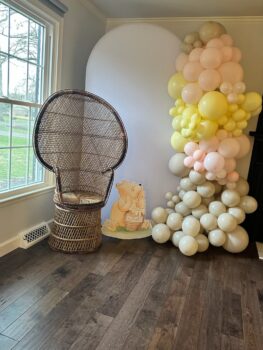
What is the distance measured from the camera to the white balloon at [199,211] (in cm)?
267

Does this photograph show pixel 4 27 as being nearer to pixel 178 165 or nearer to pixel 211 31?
pixel 211 31

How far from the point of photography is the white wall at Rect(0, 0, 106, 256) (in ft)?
7.70

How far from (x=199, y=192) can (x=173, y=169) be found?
13.2 inches

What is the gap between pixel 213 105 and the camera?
2.30m

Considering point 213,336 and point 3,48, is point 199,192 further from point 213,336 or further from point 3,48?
point 3,48

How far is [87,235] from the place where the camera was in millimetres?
2473

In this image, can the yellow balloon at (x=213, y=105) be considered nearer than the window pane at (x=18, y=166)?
Yes

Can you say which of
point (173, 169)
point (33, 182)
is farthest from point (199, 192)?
point (33, 182)

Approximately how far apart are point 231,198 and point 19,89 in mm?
2026

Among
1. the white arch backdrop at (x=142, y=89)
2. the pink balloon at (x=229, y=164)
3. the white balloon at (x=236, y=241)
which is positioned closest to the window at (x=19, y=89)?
the white arch backdrop at (x=142, y=89)

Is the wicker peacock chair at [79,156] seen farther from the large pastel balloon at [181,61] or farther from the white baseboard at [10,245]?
the large pastel balloon at [181,61]

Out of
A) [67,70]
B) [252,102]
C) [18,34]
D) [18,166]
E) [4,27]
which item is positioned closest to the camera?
[4,27]

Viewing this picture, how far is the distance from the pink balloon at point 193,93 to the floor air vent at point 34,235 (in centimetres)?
172

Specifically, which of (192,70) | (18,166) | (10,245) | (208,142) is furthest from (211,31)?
(10,245)
